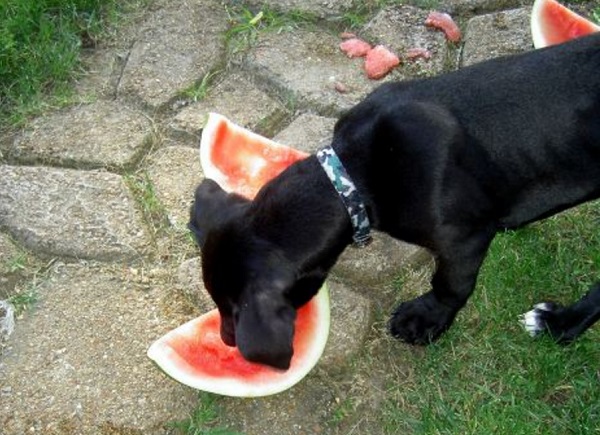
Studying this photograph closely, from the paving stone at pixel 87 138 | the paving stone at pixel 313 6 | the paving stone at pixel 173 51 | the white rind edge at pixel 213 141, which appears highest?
the white rind edge at pixel 213 141

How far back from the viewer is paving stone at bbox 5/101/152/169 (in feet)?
14.3

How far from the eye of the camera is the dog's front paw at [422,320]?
3.73 m

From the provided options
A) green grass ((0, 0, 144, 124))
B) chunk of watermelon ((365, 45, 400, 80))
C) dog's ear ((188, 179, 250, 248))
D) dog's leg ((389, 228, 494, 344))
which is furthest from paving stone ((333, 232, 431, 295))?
green grass ((0, 0, 144, 124))

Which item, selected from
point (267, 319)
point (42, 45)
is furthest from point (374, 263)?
point (42, 45)

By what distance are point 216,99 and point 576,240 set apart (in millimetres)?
1774

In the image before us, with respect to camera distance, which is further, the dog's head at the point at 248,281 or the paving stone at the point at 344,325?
the paving stone at the point at 344,325

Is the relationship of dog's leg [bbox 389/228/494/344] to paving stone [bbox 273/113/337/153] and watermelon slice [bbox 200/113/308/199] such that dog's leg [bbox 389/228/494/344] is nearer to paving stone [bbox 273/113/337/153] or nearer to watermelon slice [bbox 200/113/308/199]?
watermelon slice [bbox 200/113/308/199]

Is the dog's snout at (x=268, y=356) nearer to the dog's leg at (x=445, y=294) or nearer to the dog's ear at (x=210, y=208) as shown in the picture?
the dog's ear at (x=210, y=208)

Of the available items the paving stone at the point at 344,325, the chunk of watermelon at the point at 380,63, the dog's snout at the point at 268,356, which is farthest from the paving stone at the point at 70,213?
the chunk of watermelon at the point at 380,63

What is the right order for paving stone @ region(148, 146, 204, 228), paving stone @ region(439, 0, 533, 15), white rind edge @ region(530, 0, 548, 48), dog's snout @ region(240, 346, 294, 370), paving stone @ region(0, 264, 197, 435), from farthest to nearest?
paving stone @ region(439, 0, 533, 15)
white rind edge @ region(530, 0, 548, 48)
paving stone @ region(148, 146, 204, 228)
paving stone @ region(0, 264, 197, 435)
dog's snout @ region(240, 346, 294, 370)

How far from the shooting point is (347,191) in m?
3.30

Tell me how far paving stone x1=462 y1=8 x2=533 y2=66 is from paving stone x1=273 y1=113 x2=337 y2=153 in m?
0.78

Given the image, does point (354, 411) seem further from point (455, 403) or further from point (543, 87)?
point (543, 87)

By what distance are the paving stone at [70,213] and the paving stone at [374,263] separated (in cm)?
86
